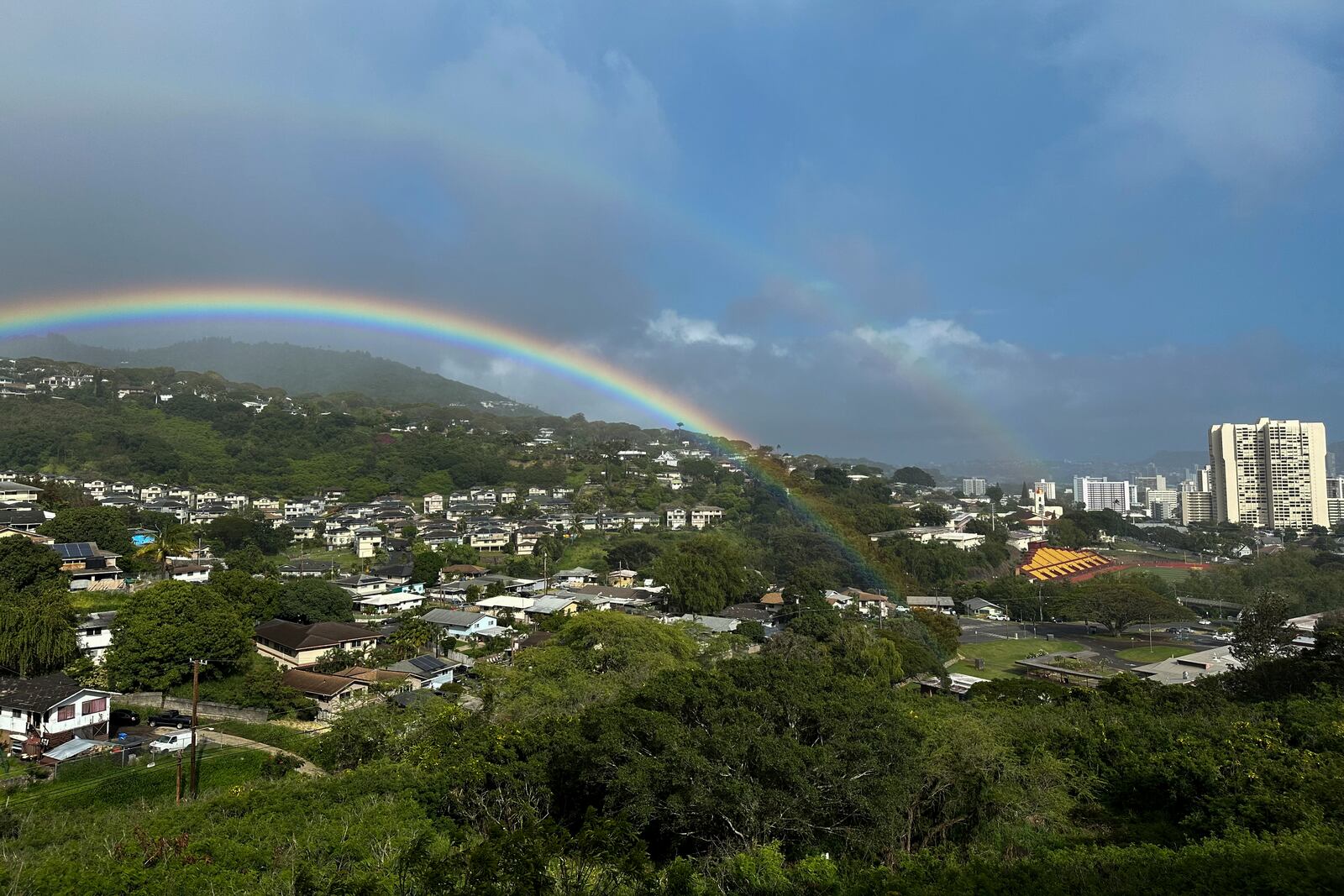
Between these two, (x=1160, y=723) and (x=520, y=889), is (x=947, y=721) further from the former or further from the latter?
(x=520, y=889)

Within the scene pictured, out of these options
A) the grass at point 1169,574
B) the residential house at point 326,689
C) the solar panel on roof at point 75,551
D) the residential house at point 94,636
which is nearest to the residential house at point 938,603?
the grass at point 1169,574

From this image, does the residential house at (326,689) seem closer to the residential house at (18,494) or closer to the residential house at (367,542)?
the residential house at (367,542)

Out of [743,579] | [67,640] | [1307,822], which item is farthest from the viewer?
[743,579]

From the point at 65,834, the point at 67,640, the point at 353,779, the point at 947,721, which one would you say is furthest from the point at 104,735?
the point at 947,721

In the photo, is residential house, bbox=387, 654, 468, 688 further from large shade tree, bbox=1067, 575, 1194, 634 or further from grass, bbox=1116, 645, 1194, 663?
large shade tree, bbox=1067, 575, 1194, 634

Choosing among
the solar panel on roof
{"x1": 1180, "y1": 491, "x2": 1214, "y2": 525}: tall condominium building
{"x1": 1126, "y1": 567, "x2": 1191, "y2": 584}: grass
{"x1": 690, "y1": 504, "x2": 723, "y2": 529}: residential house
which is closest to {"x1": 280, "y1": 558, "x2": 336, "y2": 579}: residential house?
the solar panel on roof

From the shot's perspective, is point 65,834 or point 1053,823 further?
point 1053,823
